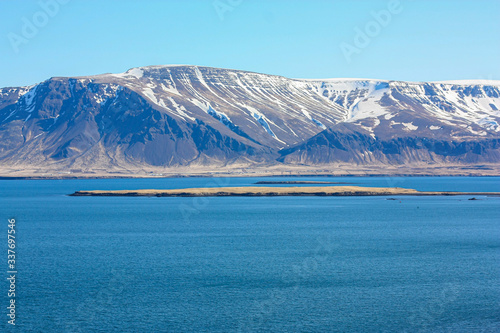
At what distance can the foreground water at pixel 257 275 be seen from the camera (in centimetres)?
4125

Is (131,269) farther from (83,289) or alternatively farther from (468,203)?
(468,203)

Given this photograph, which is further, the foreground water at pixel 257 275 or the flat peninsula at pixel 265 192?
the flat peninsula at pixel 265 192

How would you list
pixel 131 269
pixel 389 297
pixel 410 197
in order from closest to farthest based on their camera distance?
pixel 389 297 < pixel 131 269 < pixel 410 197

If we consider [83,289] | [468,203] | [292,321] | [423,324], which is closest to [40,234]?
[83,289]

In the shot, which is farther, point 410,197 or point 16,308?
point 410,197

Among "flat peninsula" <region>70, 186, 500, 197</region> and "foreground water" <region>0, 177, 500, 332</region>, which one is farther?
"flat peninsula" <region>70, 186, 500, 197</region>

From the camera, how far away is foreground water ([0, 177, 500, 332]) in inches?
1624

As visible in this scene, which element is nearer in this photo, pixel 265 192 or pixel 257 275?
pixel 257 275

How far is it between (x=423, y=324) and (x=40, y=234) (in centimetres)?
5829

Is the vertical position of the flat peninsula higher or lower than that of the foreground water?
lower

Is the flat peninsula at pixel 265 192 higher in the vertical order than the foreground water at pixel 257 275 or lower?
lower

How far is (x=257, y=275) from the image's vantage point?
180 feet

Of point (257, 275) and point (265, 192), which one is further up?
point (257, 275)

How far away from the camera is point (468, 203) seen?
13938 centimetres
